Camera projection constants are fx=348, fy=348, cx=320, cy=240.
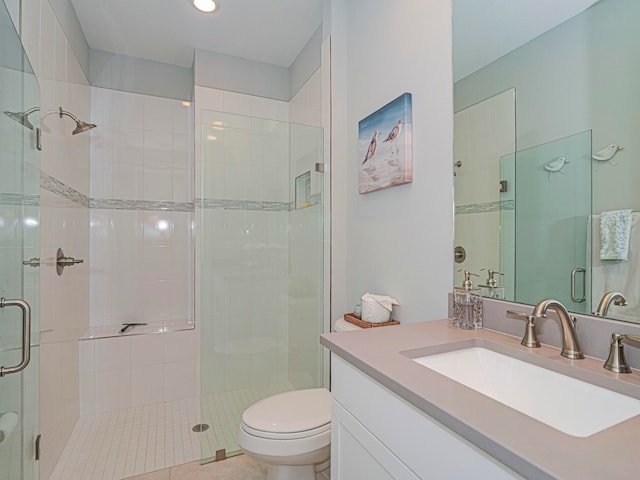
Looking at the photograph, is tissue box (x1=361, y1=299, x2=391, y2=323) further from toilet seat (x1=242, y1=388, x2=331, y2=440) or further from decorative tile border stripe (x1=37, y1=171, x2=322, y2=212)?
decorative tile border stripe (x1=37, y1=171, x2=322, y2=212)

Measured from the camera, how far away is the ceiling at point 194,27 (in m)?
2.26

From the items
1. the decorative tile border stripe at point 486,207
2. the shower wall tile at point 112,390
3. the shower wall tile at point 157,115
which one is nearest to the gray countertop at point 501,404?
the decorative tile border stripe at point 486,207

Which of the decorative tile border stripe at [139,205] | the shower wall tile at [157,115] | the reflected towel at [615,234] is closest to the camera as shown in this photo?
the reflected towel at [615,234]

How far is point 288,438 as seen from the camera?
1406 mm

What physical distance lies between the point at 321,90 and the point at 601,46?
66.3 inches

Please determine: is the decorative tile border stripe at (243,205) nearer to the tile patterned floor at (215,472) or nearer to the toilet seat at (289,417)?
the toilet seat at (289,417)

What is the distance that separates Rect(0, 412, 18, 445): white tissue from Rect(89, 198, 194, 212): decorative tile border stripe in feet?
6.21

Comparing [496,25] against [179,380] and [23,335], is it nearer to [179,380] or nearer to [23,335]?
[23,335]

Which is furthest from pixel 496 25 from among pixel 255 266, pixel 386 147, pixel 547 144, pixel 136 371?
pixel 136 371

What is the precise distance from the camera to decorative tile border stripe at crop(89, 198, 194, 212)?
2.77 m

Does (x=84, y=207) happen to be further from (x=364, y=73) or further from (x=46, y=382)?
(x=364, y=73)

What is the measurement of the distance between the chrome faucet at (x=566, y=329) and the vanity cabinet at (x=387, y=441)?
41cm

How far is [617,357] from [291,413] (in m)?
1.20

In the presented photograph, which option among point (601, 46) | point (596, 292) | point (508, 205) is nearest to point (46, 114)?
point (508, 205)
